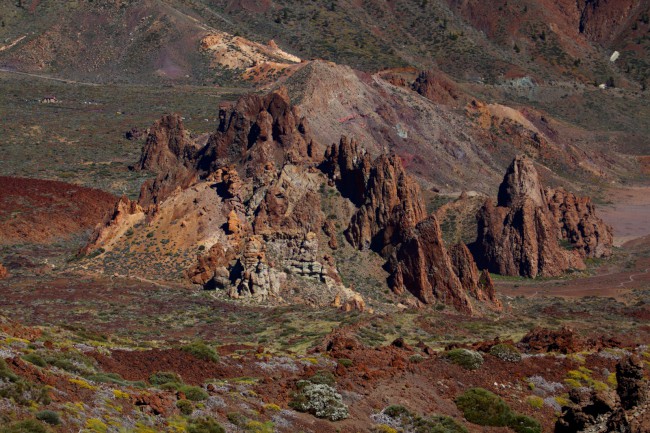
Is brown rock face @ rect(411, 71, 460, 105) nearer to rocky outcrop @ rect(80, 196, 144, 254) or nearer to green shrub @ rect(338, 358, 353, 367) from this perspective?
rocky outcrop @ rect(80, 196, 144, 254)

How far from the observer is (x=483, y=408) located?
38.4 metres

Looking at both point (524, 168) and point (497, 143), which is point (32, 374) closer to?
point (524, 168)

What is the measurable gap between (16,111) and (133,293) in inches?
3927

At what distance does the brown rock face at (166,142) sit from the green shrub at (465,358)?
248ft

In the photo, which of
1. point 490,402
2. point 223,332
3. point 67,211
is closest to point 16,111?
point 67,211

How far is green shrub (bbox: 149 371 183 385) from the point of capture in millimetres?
33781

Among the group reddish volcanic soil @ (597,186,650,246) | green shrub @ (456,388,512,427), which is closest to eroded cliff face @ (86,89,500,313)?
green shrub @ (456,388,512,427)

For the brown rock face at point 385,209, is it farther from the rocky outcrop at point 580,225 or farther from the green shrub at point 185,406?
the green shrub at point 185,406

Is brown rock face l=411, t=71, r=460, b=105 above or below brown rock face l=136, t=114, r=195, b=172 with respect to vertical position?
above

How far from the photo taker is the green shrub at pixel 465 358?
42.9m

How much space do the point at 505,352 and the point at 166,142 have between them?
78406 mm

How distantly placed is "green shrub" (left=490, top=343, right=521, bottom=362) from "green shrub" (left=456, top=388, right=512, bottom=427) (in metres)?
5.53

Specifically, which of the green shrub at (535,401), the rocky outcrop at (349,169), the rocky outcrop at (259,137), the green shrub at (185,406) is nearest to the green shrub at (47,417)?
the green shrub at (185,406)

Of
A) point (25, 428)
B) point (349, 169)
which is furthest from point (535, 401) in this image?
point (349, 169)
